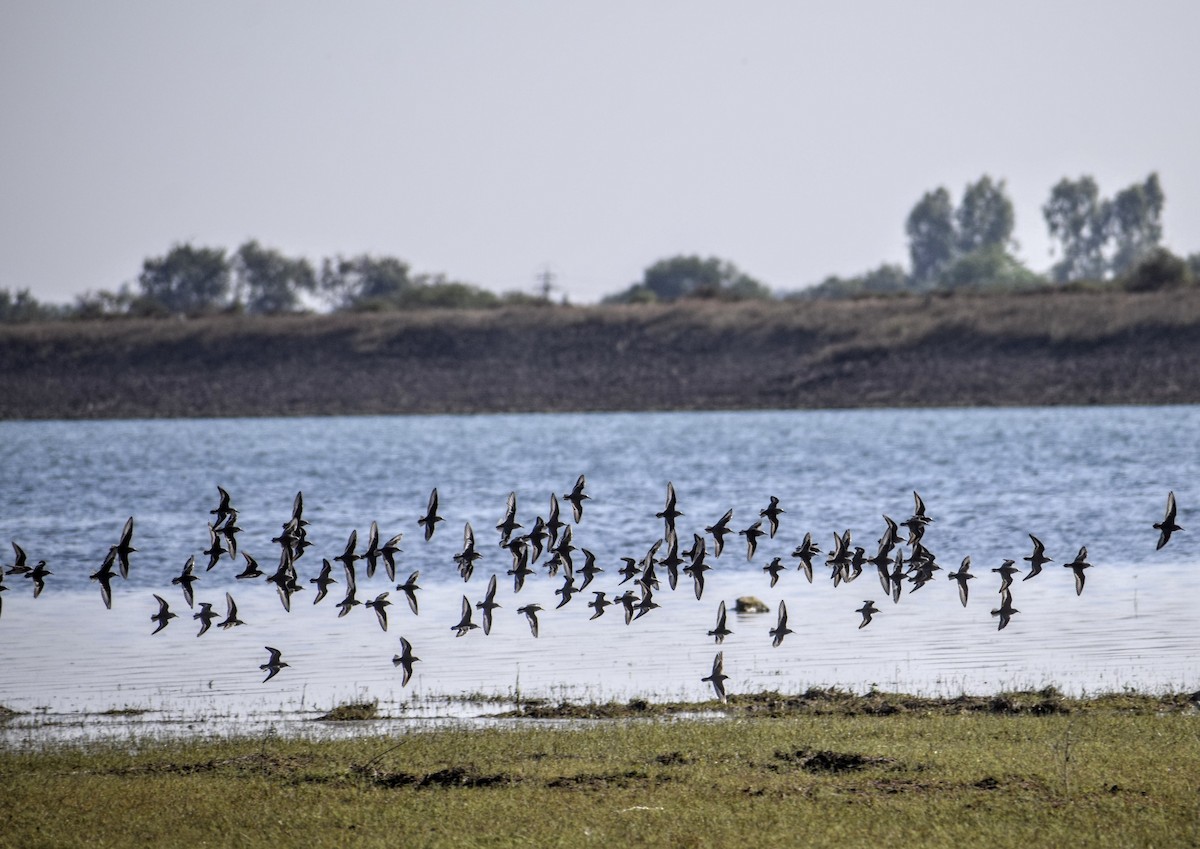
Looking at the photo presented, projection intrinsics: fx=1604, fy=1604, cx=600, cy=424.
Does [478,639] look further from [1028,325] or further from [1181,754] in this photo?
[1028,325]

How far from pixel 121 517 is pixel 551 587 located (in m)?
22.1

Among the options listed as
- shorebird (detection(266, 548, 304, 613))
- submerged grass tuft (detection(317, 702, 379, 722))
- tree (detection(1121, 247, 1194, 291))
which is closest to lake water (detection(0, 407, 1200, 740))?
submerged grass tuft (detection(317, 702, 379, 722))

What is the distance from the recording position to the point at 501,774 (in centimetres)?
1628

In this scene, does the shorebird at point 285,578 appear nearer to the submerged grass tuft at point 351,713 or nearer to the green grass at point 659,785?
the submerged grass tuft at point 351,713

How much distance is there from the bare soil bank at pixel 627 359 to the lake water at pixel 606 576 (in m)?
22.2

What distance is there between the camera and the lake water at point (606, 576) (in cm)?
2236

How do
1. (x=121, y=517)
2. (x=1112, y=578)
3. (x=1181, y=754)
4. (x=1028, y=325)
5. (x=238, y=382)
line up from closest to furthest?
1. (x=1181, y=754)
2. (x=1112, y=578)
3. (x=121, y=517)
4. (x=1028, y=325)
5. (x=238, y=382)

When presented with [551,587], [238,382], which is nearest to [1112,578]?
[551,587]

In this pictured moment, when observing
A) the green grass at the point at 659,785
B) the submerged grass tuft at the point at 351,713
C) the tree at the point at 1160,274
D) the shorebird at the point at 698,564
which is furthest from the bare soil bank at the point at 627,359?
the green grass at the point at 659,785

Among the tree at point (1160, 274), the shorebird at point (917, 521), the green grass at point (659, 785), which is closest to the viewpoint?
the green grass at point (659, 785)

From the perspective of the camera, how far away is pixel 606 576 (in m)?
37.9

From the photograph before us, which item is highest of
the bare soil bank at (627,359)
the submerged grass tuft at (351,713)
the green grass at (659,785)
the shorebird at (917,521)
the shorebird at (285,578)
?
the bare soil bank at (627,359)

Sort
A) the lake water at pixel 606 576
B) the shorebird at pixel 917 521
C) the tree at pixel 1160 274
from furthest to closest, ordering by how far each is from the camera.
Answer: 1. the tree at pixel 1160 274
2. the lake water at pixel 606 576
3. the shorebird at pixel 917 521

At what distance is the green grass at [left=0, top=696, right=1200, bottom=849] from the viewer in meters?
14.0
